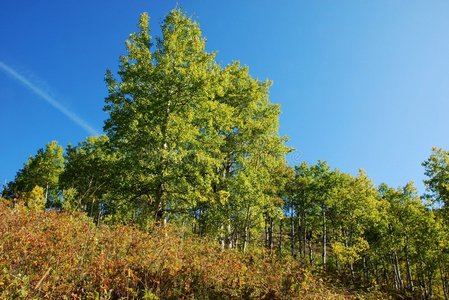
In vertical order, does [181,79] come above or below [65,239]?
above

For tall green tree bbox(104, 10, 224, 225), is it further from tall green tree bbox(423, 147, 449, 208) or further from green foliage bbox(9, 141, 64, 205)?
green foliage bbox(9, 141, 64, 205)

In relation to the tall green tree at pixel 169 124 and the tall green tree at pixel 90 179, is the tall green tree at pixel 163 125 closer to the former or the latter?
the tall green tree at pixel 169 124

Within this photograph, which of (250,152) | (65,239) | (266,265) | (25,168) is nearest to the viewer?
(65,239)

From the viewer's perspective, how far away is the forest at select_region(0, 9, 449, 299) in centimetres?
642

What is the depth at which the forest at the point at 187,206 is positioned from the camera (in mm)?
6418

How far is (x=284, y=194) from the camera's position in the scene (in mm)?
47031

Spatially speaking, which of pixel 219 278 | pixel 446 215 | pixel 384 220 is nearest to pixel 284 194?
pixel 384 220

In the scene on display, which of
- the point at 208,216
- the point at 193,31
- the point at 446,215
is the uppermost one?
the point at 193,31

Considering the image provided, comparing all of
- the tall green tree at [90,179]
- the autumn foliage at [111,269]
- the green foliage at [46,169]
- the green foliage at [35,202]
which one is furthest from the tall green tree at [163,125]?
the green foliage at [46,169]

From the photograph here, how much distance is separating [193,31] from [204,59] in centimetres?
242

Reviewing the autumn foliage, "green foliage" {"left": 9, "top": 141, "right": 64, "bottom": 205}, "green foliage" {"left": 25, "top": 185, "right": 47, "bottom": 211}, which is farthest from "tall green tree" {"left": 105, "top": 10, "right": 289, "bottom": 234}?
"green foliage" {"left": 9, "top": 141, "right": 64, "bottom": 205}

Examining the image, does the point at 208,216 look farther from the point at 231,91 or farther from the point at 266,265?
the point at 266,265

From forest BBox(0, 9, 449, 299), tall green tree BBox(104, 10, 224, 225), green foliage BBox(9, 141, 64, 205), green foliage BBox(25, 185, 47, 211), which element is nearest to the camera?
forest BBox(0, 9, 449, 299)

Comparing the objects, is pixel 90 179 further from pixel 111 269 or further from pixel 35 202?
pixel 111 269
